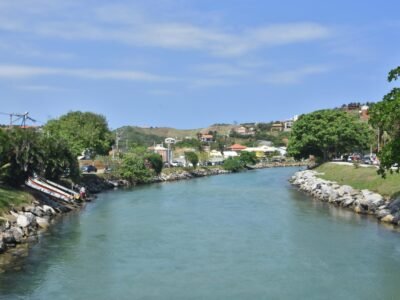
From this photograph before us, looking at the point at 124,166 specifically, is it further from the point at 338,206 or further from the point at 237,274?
the point at 237,274

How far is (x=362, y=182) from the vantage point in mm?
51781

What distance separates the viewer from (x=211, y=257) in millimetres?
27031

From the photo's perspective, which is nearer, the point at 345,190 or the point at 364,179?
the point at 345,190

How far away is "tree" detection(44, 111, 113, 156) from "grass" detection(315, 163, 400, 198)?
106ft

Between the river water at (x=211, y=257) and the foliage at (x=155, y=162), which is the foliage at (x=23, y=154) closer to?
the river water at (x=211, y=257)

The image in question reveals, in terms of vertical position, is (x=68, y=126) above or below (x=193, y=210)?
above

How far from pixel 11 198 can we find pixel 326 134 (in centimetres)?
5826

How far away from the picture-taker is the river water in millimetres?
21344

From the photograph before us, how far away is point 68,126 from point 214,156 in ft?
255

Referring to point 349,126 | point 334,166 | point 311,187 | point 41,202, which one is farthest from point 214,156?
point 41,202

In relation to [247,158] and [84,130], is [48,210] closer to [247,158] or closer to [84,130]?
[84,130]

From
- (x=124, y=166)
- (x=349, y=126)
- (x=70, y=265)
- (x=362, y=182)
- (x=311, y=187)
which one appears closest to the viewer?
(x=70, y=265)

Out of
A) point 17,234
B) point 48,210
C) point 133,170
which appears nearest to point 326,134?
point 133,170

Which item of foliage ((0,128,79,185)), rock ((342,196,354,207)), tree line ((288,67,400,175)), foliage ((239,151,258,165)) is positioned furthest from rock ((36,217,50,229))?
foliage ((239,151,258,165))
